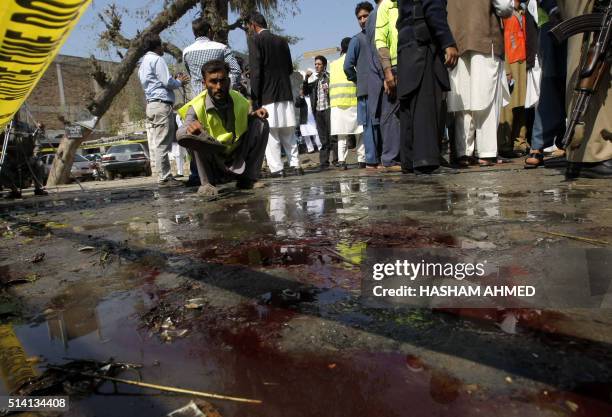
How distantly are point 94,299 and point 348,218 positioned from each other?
1.41 metres

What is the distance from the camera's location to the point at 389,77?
181 inches

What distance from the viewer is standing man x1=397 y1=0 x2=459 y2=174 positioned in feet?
13.5

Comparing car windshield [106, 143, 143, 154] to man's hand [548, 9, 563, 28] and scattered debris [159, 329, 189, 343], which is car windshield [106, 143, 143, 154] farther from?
scattered debris [159, 329, 189, 343]

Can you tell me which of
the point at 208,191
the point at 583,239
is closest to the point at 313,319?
the point at 583,239

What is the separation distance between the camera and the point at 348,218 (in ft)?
8.21

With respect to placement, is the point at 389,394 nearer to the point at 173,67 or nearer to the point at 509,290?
the point at 509,290

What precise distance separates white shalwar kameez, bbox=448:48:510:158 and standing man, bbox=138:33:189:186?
3701 millimetres

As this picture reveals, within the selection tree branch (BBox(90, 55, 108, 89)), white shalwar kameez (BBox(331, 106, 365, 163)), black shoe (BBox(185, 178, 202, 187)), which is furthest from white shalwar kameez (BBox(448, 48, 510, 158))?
tree branch (BBox(90, 55, 108, 89))

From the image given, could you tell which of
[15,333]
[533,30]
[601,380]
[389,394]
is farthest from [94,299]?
[533,30]

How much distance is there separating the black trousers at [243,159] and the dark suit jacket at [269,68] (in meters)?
1.53

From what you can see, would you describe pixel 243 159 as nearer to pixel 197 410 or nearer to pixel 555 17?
pixel 555 17

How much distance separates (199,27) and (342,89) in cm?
229

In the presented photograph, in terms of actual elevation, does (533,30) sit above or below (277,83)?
above

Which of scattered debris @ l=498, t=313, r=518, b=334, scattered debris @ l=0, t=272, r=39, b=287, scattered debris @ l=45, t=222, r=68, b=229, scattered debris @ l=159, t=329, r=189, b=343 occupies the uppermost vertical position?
scattered debris @ l=45, t=222, r=68, b=229
